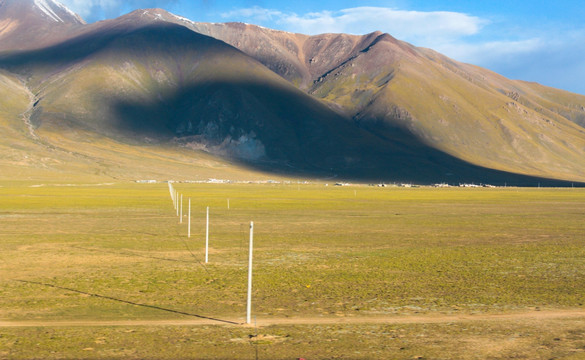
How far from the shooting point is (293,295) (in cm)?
1728

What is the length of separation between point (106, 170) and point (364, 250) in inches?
5637

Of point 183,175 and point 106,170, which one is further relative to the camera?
point 183,175

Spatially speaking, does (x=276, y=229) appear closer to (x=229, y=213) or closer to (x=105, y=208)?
(x=229, y=213)

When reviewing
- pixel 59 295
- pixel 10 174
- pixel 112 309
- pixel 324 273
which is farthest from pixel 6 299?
pixel 10 174

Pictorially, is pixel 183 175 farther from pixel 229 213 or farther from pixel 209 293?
pixel 209 293

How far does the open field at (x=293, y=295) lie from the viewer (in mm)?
12117

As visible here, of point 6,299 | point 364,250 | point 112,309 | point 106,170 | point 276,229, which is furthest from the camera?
point 106,170

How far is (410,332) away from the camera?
13.2m

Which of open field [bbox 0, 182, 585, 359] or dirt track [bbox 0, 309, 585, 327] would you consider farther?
dirt track [bbox 0, 309, 585, 327]

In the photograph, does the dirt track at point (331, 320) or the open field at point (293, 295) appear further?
the dirt track at point (331, 320)

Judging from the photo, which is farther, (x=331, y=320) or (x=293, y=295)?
(x=293, y=295)

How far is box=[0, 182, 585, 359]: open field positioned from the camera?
1212 centimetres

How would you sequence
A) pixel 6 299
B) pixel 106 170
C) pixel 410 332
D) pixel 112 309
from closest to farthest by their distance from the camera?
pixel 410 332 → pixel 112 309 → pixel 6 299 → pixel 106 170

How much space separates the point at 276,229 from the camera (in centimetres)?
3831
